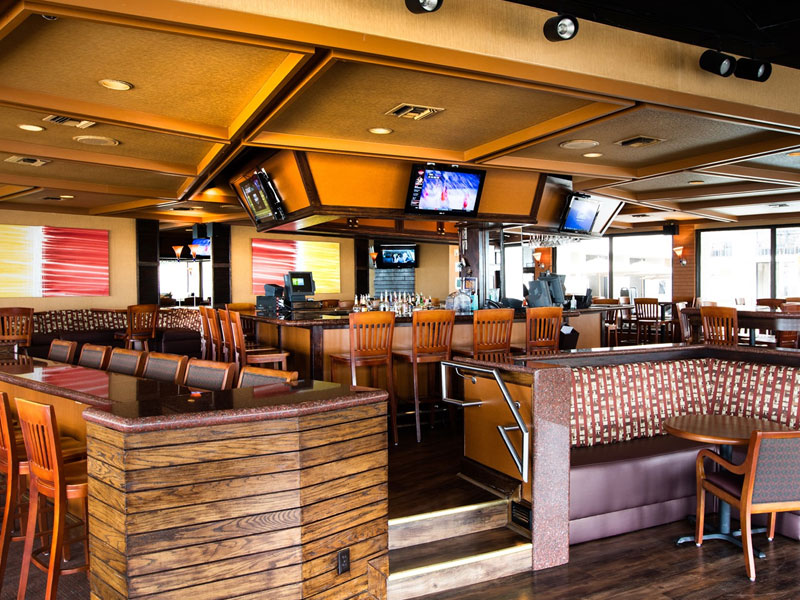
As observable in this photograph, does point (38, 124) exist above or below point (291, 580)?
above

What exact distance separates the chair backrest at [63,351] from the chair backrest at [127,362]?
739mm

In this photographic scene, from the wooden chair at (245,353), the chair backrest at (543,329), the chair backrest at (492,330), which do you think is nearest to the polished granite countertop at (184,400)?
the wooden chair at (245,353)

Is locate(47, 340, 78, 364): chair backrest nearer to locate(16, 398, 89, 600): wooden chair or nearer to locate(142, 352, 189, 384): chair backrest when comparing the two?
locate(142, 352, 189, 384): chair backrest

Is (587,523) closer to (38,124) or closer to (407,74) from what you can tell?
(407,74)

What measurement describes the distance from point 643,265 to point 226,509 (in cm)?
1412

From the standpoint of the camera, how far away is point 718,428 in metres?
3.65

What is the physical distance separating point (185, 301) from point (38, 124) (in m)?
13.2

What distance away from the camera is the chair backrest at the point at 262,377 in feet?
10.2

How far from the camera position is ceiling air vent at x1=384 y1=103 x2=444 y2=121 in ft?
15.4

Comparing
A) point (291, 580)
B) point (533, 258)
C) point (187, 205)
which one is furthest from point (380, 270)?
point (291, 580)

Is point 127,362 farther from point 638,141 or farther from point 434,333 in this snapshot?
point 638,141

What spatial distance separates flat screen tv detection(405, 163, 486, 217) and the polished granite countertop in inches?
151

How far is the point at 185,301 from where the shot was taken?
17.9 metres

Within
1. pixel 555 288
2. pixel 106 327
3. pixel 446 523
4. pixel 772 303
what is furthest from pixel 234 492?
pixel 772 303
